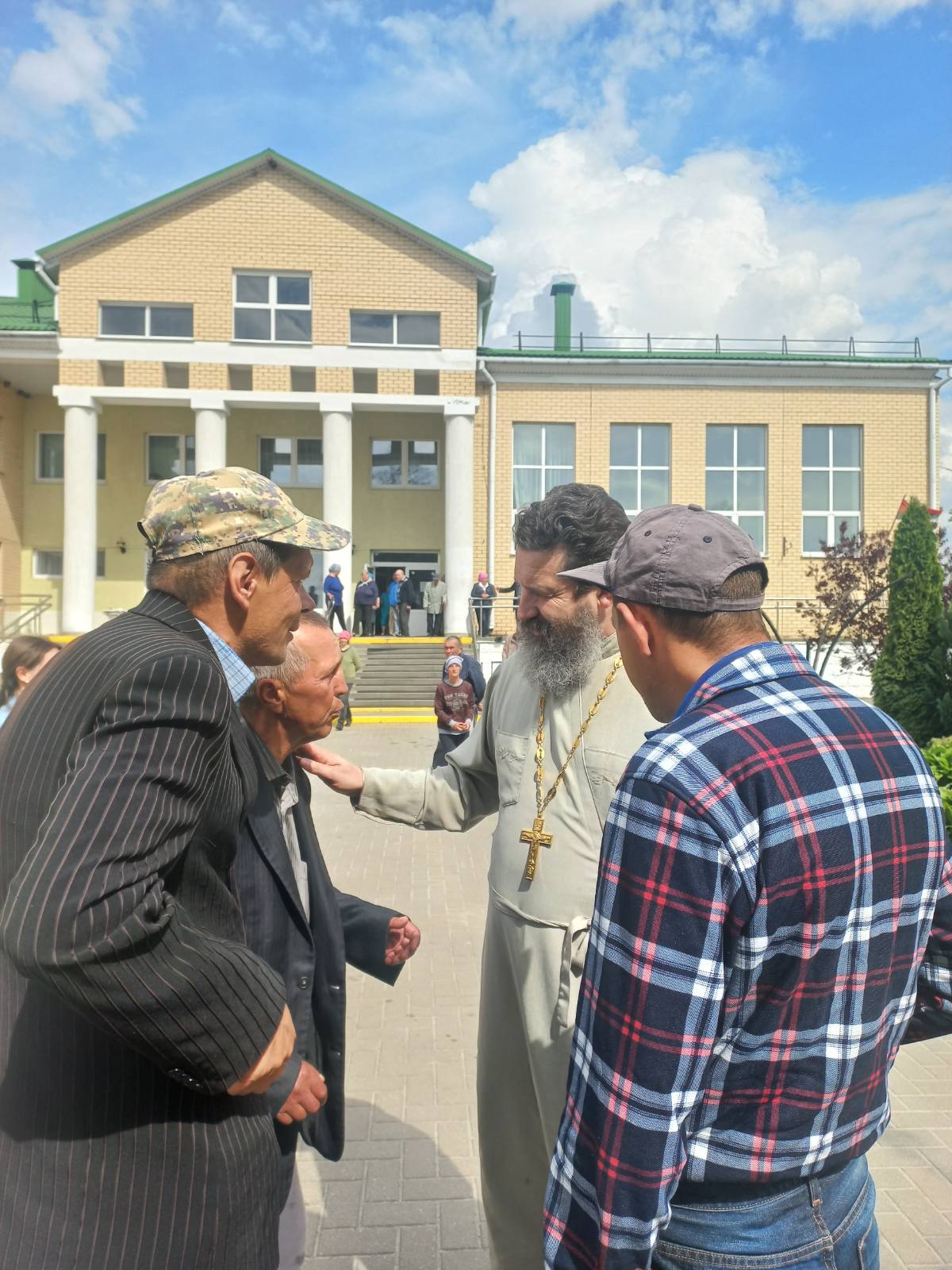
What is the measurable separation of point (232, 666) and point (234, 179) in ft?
95.6

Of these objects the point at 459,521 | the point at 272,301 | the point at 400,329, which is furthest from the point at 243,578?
the point at 272,301

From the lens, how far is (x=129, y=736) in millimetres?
1340

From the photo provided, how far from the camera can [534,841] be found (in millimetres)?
2477

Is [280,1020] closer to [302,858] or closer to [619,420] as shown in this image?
[302,858]

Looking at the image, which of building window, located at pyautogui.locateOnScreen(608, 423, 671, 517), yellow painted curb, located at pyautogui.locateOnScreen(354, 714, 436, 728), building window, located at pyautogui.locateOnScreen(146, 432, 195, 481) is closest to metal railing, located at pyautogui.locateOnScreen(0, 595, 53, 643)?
building window, located at pyautogui.locateOnScreen(146, 432, 195, 481)

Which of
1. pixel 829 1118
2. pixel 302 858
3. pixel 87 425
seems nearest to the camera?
pixel 829 1118

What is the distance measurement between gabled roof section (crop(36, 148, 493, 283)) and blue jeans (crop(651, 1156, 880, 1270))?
28330 millimetres

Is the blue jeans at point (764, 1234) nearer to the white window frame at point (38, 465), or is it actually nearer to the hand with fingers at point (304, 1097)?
the hand with fingers at point (304, 1097)

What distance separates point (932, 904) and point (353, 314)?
91.9 feet

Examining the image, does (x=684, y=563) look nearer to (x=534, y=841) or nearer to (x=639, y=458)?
(x=534, y=841)

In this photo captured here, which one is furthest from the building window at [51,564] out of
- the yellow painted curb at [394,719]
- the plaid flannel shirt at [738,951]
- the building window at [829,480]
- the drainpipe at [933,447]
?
the plaid flannel shirt at [738,951]

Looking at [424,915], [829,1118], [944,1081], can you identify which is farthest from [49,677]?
[424,915]

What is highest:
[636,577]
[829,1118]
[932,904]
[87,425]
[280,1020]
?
[87,425]

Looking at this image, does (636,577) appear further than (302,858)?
No
